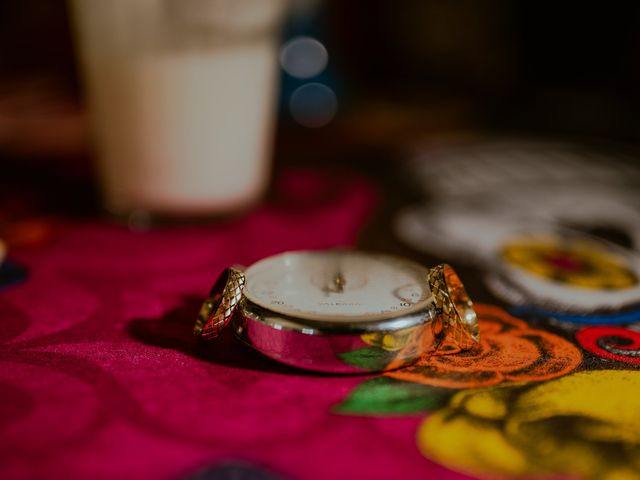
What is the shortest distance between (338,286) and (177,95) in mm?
302

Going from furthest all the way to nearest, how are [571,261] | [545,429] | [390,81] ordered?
[390,81] < [571,261] < [545,429]

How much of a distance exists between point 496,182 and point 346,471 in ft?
1.93

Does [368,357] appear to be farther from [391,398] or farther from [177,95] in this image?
[177,95]

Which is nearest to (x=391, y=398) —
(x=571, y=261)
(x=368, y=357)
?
(x=368, y=357)

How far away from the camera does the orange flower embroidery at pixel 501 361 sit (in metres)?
0.41

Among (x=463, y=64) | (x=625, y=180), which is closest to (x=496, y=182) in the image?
(x=625, y=180)

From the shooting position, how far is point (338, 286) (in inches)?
17.3

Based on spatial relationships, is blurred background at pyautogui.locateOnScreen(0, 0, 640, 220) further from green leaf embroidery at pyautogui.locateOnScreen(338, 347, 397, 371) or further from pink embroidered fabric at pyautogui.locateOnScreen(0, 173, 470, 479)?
green leaf embroidery at pyautogui.locateOnScreen(338, 347, 397, 371)

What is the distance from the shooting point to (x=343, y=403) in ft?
1.26

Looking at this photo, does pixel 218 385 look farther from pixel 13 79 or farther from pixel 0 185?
pixel 13 79

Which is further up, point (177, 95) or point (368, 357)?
point (177, 95)

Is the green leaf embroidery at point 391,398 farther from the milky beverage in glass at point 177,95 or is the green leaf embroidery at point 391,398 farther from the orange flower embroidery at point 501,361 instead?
the milky beverage in glass at point 177,95

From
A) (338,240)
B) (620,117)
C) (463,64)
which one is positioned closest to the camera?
(338,240)

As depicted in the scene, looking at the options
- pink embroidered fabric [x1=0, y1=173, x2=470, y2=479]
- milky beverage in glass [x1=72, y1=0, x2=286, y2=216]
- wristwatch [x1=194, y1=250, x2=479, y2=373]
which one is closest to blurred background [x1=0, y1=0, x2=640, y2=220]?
milky beverage in glass [x1=72, y1=0, x2=286, y2=216]
